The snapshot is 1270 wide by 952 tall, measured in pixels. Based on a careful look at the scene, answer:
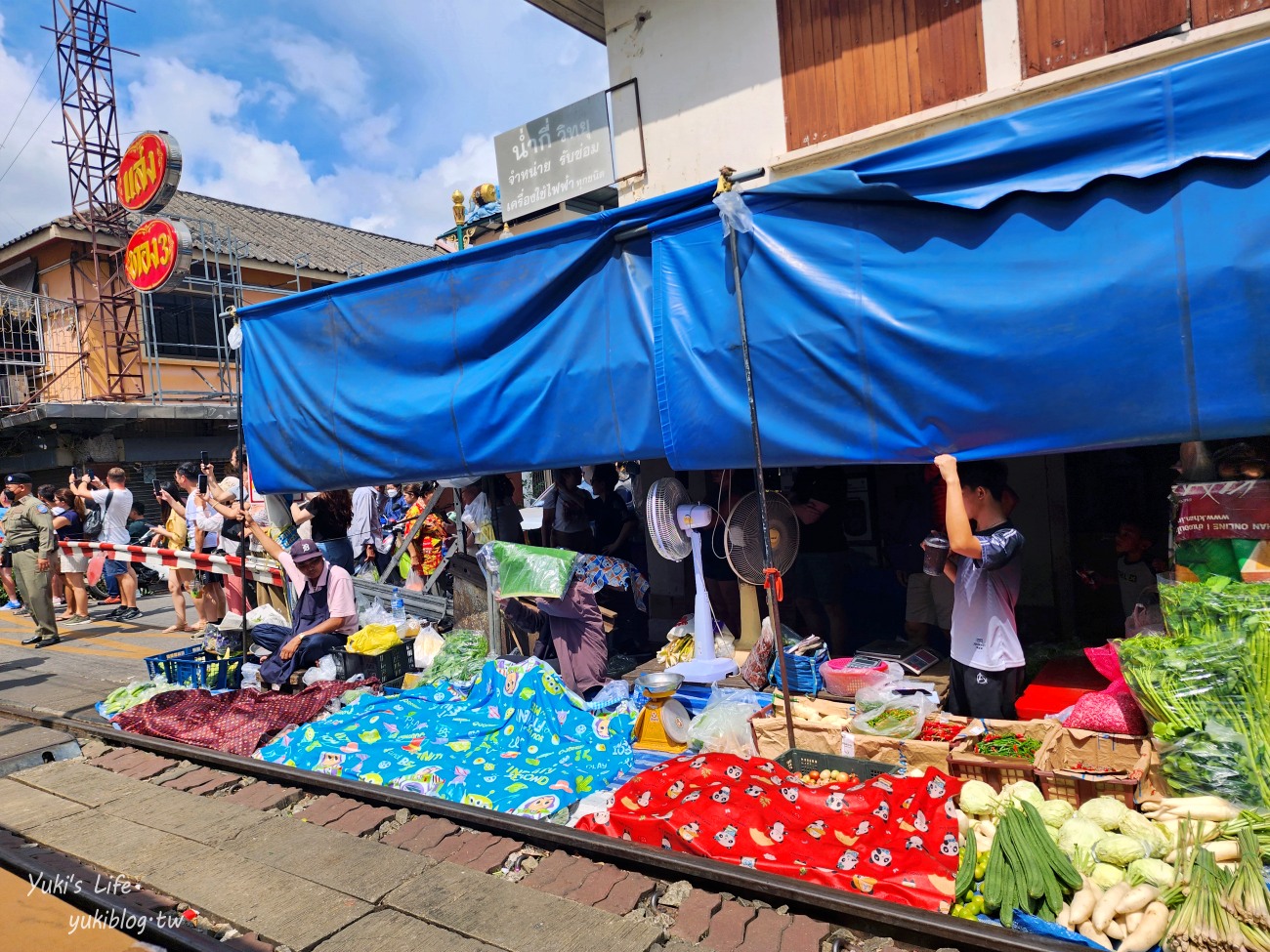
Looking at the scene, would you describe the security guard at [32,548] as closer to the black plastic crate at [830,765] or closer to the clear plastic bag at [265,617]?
the clear plastic bag at [265,617]

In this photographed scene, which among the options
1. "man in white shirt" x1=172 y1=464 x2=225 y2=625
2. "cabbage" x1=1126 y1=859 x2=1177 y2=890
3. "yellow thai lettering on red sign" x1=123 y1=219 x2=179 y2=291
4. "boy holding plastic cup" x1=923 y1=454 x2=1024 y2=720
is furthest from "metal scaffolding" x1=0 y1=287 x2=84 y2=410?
"cabbage" x1=1126 y1=859 x2=1177 y2=890

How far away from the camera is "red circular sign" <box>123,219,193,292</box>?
514 inches

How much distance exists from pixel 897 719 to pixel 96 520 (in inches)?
480

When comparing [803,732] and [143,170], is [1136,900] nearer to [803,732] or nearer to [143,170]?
[803,732]

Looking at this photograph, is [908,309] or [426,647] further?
[426,647]

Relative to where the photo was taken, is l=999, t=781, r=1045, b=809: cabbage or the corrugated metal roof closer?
l=999, t=781, r=1045, b=809: cabbage

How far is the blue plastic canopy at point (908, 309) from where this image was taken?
385cm

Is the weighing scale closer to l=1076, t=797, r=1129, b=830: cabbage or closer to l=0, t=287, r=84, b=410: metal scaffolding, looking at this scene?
l=1076, t=797, r=1129, b=830: cabbage

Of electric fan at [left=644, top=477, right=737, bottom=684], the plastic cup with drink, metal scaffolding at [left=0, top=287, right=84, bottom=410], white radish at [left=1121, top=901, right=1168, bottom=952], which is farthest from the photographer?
metal scaffolding at [left=0, top=287, right=84, bottom=410]

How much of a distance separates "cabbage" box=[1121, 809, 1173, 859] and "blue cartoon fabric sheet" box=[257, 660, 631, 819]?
2.74 meters

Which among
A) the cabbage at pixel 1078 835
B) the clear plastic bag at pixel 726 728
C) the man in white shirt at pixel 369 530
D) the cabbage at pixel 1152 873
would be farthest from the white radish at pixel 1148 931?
the man in white shirt at pixel 369 530

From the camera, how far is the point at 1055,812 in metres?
3.61

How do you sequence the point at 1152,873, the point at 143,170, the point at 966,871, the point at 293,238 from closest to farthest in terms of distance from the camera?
the point at 1152,873
the point at 966,871
the point at 143,170
the point at 293,238

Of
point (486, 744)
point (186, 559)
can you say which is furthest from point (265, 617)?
point (486, 744)
